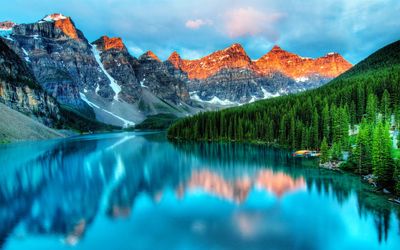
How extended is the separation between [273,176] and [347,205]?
→ 684 inches

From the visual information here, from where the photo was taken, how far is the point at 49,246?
24109 millimetres

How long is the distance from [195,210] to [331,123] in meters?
59.6

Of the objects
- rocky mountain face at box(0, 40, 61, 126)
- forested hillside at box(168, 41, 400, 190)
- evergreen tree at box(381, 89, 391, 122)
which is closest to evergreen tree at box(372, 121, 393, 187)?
forested hillside at box(168, 41, 400, 190)

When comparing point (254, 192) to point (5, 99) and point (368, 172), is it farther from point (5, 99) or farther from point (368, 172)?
point (5, 99)

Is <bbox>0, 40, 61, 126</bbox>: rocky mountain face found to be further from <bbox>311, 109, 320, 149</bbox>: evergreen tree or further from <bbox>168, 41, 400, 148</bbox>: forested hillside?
<bbox>311, 109, 320, 149</bbox>: evergreen tree

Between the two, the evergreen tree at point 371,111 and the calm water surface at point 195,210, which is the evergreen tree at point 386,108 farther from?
the calm water surface at point 195,210

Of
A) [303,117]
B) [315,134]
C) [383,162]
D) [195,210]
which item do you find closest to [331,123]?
[315,134]

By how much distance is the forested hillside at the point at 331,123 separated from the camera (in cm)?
4641

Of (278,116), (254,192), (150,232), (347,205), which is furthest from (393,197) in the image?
(278,116)

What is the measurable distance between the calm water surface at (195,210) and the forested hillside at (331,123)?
4.92 metres

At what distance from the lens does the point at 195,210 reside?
33.1 m

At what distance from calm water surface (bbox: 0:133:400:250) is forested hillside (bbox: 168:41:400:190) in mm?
4918

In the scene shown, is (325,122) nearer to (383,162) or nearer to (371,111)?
(371,111)

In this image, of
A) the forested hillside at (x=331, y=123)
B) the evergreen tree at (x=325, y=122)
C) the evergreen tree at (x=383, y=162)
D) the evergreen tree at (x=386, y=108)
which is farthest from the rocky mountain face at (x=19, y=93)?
the evergreen tree at (x=383, y=162)
